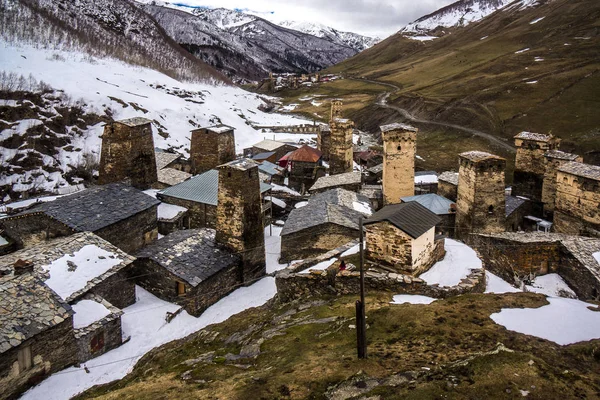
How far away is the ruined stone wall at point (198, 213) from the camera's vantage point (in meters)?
25.1

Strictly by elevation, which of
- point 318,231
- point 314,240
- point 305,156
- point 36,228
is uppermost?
point 305,156

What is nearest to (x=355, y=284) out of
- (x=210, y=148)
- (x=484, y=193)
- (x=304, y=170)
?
(x=484, y=193)

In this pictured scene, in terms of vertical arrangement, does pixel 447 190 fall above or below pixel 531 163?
below

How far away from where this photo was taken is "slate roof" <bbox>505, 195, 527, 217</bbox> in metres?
28.5

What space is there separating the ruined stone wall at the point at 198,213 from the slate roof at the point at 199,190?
237mm

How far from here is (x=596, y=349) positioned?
8531mm

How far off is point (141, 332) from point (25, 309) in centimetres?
472

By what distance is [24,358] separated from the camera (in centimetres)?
1173

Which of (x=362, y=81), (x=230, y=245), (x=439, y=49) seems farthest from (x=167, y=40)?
(x=230, y=245)

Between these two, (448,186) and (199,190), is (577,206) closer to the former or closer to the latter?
(448,186)

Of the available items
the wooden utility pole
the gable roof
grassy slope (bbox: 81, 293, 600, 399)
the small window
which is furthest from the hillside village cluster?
the gable roof

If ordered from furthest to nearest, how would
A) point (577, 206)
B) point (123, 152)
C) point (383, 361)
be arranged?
point (123, 152)
point (577, 206)
point (383, 361)

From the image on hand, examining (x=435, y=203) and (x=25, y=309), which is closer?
(x=25, y=309)

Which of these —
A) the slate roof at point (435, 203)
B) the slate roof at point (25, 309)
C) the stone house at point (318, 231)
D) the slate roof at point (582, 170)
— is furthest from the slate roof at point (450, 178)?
the slate roof at point (25, 309)
